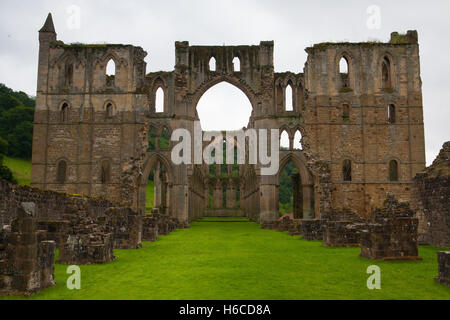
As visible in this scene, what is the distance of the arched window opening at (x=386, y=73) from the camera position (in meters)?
27.8

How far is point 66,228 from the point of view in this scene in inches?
420

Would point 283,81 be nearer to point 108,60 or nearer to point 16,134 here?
point 108,60

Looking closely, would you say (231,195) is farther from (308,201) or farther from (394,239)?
(394,239)

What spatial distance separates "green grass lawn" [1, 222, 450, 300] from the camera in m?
6.05

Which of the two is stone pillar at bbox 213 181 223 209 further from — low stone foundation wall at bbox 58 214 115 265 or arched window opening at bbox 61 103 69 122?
low stone foundation wall at bbox 58 214 115 265

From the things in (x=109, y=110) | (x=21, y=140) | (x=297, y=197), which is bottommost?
(x=297, y=197)

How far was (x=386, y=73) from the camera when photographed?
28.3 metres

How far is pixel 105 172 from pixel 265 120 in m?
11.5

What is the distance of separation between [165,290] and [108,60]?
24992mm

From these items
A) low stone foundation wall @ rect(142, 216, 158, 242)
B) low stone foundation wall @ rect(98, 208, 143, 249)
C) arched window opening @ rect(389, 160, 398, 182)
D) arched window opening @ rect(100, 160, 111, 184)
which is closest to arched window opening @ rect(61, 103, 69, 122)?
arched window opening @ rect(100, 160, 111, 184)

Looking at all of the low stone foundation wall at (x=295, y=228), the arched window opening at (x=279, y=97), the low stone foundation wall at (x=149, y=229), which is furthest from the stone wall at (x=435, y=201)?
the arched window opening at (x=279, y=97)

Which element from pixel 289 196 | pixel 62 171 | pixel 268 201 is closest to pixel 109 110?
pixel 62 171

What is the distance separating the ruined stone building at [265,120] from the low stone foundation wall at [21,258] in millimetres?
20198
